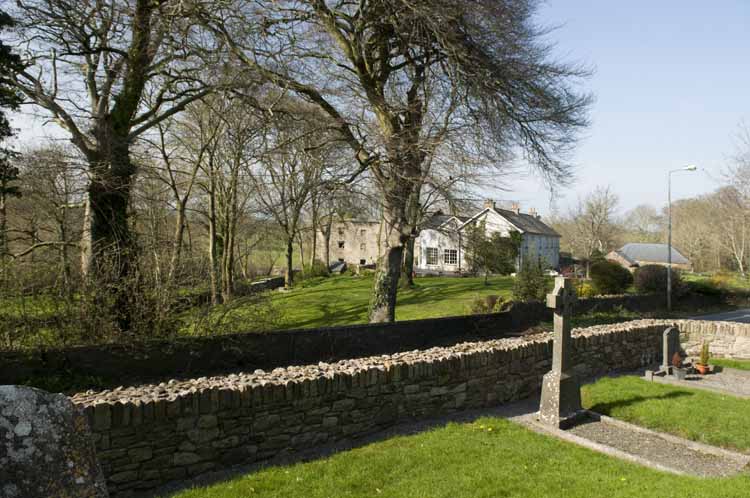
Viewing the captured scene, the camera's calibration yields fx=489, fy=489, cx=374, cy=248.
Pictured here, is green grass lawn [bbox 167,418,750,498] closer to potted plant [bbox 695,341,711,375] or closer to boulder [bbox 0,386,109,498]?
boulder [bbox 0,386,109,498]

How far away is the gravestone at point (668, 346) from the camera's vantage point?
1180 centimetres

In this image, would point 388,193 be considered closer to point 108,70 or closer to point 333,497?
point 108,70

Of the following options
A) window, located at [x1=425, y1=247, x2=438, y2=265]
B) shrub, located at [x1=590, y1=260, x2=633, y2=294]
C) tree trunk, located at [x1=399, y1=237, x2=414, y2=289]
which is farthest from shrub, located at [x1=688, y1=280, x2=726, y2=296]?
window, located at [x1=425, y1=247, x2=438, y2=265]

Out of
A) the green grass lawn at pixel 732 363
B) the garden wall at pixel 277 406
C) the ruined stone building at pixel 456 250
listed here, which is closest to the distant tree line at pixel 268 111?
the garden wall at pixel 277 406

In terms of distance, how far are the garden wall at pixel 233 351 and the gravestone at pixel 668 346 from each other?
4.04 m

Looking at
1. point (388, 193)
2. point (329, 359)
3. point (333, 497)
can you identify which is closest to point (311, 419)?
point (333, 497)

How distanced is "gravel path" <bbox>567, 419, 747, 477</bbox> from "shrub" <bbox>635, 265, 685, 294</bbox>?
66.0ft

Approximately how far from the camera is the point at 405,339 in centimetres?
1262

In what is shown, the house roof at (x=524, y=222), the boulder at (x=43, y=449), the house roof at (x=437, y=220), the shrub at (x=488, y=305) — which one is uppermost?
the house roof at (x=524, y=222)

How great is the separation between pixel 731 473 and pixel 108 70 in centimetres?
1413

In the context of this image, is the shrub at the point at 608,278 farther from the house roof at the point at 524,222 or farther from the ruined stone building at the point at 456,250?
the house roof at the point at 524,222

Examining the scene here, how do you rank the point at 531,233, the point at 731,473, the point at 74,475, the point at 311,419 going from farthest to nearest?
the point at 531,233 → the point at 311,419 → the point at 731,473 → the point at 74,475

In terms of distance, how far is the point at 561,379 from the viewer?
8.04 meters

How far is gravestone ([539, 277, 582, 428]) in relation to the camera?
7922mm
